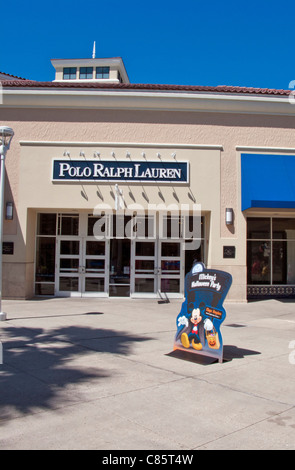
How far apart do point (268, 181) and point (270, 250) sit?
319 centimetres

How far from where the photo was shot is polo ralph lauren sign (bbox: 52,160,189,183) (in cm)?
1460

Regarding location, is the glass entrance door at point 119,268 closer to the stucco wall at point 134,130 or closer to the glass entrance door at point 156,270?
the glass entrance door at point 156,270

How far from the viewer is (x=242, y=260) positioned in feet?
48.0

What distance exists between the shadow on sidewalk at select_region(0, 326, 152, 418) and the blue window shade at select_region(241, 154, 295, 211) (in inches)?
290

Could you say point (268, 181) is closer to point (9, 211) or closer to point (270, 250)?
point (270, 250)

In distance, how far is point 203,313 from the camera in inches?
278

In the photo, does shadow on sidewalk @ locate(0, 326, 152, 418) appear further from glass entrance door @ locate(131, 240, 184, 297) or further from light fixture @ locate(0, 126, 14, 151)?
glass entrance door @ locate(131, 240, 184, 297)

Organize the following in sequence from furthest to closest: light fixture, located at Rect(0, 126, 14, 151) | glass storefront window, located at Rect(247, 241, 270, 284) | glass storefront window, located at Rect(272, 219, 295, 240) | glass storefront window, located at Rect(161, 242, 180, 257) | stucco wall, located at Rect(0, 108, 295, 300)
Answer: glass storefront window, located at Rect(272, 219, 295, 240), glass storefront window, located at Rect(247, 241, 270, 284), glass storefront window, located at Rect(161, 242, 180, 257), stucco wall, located at Rect(0, 108, 295, 300), light fixture, located at Rect(0, 126, 14, 151)

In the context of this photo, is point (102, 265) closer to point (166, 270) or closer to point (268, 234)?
point (166, 270)

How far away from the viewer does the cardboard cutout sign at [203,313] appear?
6.84 m

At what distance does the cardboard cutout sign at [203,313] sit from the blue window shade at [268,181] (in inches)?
288

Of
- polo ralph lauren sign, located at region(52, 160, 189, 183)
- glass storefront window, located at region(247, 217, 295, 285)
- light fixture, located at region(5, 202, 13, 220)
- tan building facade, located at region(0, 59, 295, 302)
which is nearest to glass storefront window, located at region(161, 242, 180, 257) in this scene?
tan building facade, located at region(0, 59, 295, 302)

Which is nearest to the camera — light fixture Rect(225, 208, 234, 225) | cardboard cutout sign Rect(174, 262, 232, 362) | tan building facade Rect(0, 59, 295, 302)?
cardboard cutout sign Rect(174, 262, 232, 362)
